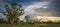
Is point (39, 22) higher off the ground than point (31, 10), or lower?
lower

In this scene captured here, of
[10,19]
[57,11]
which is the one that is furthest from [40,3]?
[10,19]

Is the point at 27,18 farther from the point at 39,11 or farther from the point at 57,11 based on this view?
the point at 57,11

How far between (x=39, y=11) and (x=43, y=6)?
0.08 metres

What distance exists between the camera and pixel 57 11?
7.68 feet

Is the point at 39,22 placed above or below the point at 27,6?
below

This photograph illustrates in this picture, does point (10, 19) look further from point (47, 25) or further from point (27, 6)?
point (47, 25)

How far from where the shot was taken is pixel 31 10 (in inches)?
93.0

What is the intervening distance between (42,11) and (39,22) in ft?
0.47

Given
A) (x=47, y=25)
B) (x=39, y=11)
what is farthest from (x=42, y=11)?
(x=47, y=25)

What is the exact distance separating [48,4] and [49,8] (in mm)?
53

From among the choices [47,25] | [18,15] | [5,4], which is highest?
[5,4]

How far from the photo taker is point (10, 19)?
7.75 feet

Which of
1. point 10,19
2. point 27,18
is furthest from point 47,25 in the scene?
point 10,19

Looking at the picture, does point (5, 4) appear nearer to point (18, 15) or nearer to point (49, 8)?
point (18, 15)
